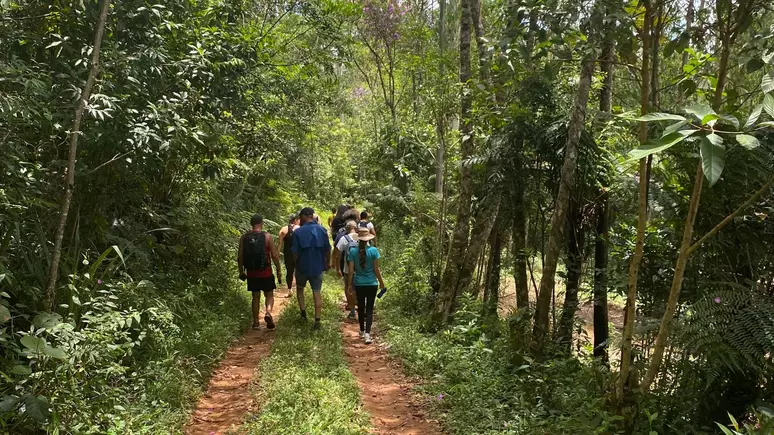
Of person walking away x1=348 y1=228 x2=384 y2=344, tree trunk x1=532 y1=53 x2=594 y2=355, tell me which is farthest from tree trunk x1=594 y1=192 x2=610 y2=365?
person walking away x1=348 y1=228 x2=384 y2=344

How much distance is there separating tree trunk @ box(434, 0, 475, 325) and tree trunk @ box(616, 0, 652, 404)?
3852 millimetres

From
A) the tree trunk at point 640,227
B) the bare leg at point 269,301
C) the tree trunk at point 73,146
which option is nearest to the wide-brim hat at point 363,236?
the bare leg at point 269,301

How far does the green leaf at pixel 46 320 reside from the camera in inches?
152

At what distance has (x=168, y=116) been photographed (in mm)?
5312

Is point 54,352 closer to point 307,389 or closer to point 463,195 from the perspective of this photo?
point 307,389

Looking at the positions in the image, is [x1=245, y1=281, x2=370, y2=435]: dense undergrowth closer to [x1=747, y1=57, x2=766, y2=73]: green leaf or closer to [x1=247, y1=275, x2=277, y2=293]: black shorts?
[x1=247, y1=275, x2=277, y2=293]: black shorts

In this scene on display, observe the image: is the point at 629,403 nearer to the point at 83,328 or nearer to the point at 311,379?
the point at 311,379

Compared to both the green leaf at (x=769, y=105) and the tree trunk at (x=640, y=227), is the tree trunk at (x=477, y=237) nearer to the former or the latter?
the tree trunk at (x=640, y=227)

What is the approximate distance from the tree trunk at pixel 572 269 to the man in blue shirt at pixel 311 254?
3.64 m

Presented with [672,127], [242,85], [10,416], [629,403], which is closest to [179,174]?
[242,85]

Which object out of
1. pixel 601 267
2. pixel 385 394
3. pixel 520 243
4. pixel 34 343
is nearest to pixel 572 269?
pixel 601 267

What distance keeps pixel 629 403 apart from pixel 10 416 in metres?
4.43

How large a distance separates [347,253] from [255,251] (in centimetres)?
158

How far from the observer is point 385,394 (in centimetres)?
571
